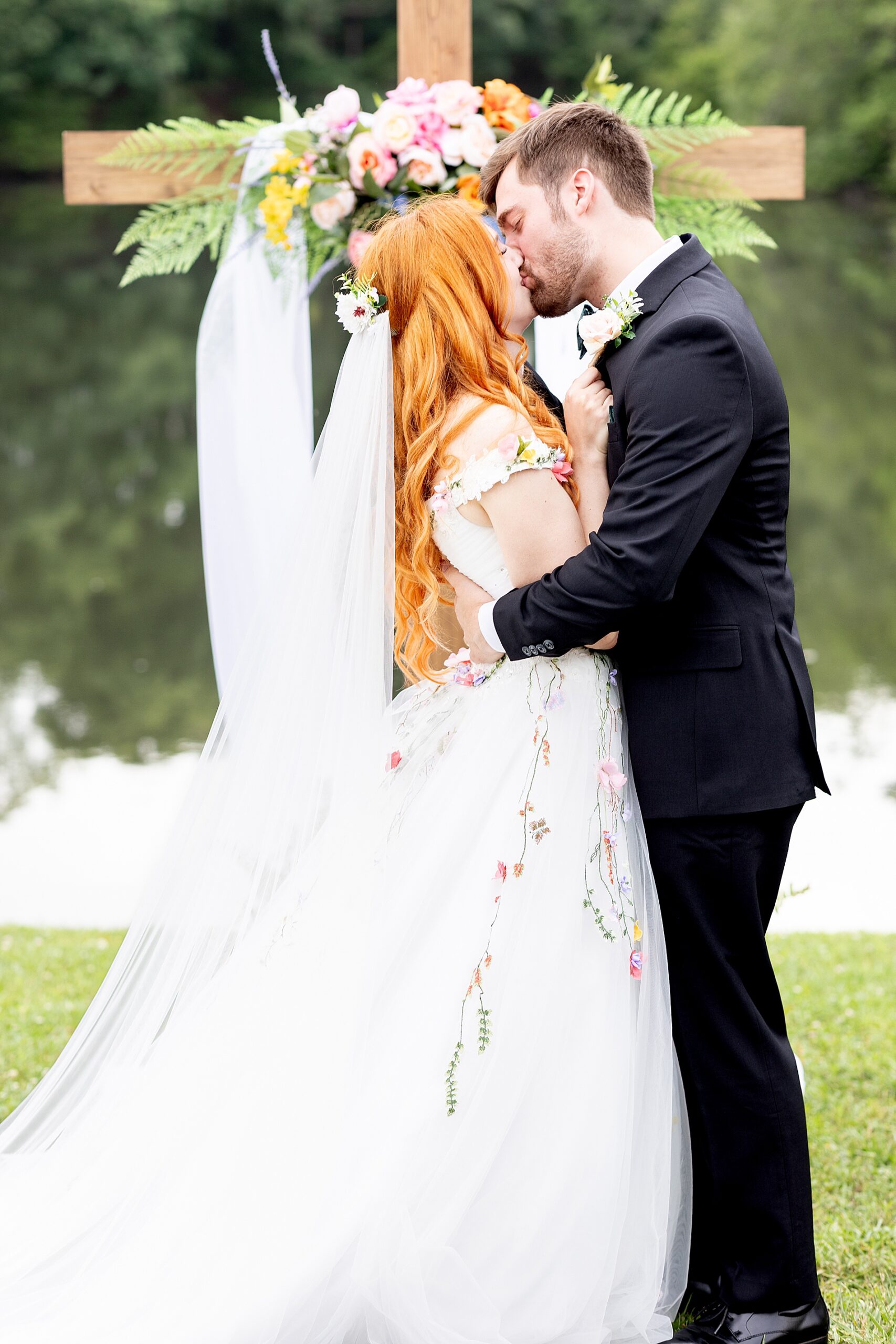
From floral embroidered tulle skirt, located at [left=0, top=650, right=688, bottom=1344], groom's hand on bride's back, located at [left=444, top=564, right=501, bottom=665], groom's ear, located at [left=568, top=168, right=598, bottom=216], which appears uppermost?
groom's ear, located at [left=568, top=168, right=598, bottom=216]

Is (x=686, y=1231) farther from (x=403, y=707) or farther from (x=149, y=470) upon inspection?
(x=149, y=470)

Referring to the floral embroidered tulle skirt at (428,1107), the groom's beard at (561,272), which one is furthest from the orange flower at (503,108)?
the floral embroidered tulle skirt at (428,1107)

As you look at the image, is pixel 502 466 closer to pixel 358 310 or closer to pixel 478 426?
pixel 478 426

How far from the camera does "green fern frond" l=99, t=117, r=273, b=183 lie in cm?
405

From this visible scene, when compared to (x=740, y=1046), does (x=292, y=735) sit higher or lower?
higher

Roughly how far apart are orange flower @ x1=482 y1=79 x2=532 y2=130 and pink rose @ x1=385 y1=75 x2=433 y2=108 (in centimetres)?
16

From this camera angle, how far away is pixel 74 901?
5242 mm

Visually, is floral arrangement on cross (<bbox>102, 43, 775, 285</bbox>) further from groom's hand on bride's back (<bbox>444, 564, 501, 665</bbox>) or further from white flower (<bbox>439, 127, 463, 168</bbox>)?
groom's hand on bride's back (<bbox>444, 564, 501, 665</bbox>)

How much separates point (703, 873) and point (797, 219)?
3357 cm

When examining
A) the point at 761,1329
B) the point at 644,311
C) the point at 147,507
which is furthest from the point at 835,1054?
the point at 147,507

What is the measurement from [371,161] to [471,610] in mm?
1789

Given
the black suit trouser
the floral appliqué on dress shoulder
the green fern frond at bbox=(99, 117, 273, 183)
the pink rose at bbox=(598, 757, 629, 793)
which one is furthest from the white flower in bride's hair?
the green fern frond at bbox=(99, 117, 273, 183)

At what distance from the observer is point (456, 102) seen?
3840 millimetres

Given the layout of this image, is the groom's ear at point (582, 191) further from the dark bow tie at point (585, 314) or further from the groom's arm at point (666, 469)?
the groom's arm at point (666, 469)
